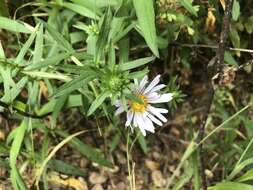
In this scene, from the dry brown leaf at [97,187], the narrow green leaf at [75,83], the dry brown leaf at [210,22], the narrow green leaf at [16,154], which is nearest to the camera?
the narrow green leaf at [75,83]

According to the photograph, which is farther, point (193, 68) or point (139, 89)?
point (193, 68)

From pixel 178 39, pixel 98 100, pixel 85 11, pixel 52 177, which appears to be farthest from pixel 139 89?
pixel 52 177

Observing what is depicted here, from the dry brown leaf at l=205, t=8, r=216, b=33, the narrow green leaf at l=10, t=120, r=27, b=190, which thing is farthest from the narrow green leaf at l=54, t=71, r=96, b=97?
the dry brown leaf at l=205, t=8, r=216, b=33

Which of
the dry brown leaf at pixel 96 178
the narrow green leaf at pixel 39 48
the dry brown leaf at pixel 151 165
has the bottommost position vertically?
the dry brown leaf at pixel 96 178

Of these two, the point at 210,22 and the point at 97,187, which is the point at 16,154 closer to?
the point at 97,187

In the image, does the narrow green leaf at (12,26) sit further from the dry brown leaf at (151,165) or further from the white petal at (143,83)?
the dry brown leaf at (151,165)

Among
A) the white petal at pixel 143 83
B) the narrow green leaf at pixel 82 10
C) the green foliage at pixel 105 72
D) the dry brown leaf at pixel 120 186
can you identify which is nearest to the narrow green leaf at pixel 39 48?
the green foliage at pixel 105 72

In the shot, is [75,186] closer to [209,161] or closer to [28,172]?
[28,172]
